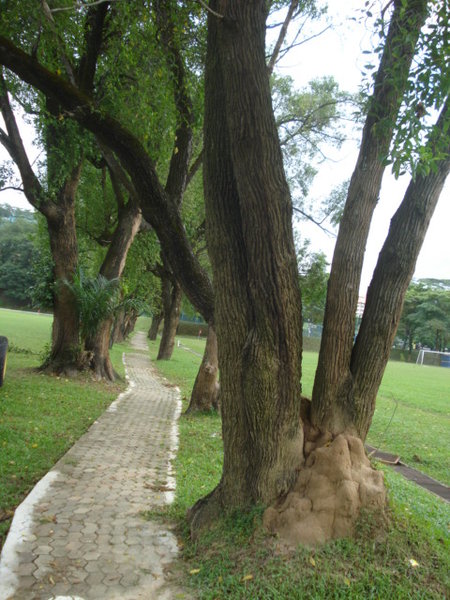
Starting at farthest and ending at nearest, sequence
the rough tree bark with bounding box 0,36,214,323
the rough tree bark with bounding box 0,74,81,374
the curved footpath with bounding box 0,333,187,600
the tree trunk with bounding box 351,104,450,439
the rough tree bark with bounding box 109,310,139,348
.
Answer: the rough tree bark with bounding box 109,310,139,348
the rough tree bark with bounding box 0,74,81,374
the rough tree bark with bounding box 0,36,214,323
the tree trunk with bounding box 351,104,450,439
the curved footpath with bounding box 0,333,187,600

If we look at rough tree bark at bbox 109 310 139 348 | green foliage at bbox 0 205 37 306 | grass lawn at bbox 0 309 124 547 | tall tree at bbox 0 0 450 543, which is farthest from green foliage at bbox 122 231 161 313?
green foliage at bbox 0 205 37 306

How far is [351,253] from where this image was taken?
409cm

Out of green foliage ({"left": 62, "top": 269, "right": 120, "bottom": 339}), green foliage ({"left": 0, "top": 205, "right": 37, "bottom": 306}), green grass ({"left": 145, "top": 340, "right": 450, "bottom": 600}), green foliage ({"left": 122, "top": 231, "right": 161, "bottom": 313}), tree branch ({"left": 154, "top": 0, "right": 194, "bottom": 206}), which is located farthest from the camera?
green foliage ({"left": 0, "top": 205, "right": 37, "bottom": 306})

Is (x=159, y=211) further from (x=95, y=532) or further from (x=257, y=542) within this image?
(x=257, y=542)

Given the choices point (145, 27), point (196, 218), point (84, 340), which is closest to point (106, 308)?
point (84, 340)

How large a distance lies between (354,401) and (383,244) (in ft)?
4.13

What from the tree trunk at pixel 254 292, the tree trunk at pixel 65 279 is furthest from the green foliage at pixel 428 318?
the tree trunk at pixel 254 292

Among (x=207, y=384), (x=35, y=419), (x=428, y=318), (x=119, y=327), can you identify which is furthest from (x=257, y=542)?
(x=428, y=318)

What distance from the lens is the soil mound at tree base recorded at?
3.60 m

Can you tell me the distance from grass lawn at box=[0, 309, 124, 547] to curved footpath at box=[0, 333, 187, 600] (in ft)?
0.76

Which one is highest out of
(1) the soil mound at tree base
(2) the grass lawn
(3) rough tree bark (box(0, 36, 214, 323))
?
(3) rough tree bark (box(0, 36, 214, 323))

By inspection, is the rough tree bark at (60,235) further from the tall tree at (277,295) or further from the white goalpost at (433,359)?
the white goalpost at (433,359)

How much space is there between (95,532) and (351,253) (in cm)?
304

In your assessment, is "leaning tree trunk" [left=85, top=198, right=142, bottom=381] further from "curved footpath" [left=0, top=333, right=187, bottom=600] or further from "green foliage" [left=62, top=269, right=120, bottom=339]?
"curved footpath" [left=0, top=333, right=187, bottom=600]
